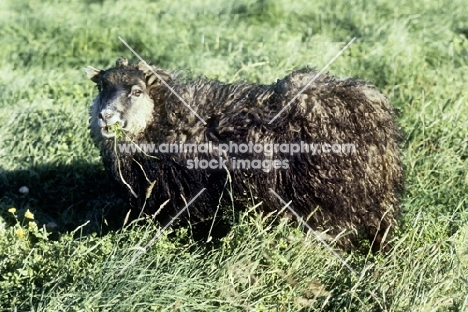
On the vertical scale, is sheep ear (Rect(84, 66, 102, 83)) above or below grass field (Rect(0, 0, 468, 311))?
above

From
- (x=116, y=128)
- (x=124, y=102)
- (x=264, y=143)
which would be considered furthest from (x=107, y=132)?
(x=264, y=143)

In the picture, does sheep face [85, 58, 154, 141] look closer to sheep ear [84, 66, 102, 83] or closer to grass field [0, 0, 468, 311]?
sheep ear [84, 66, 102, 83]

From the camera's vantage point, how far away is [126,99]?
564cm

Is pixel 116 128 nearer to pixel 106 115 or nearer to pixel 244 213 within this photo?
pixel 106 115

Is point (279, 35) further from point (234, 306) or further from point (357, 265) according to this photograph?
point (234, 306)

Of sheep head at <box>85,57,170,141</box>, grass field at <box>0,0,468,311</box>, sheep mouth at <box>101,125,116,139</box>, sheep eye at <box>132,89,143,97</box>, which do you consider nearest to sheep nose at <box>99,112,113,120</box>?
sheep head at <box>85,57,170,141</box>

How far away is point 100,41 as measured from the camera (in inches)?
368

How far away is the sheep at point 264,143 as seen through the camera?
17.7 feet

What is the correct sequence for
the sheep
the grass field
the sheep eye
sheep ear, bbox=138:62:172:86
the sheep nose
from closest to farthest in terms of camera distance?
the grass field → the sheep → the sheep nose → the sheep eye → sheep ear, bbox=138:62:172:86

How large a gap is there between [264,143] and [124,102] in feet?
3.38

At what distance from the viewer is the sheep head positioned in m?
5.58

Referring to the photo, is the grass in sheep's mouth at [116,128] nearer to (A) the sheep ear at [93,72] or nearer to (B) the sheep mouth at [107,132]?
(B) the sheep mouth at [107,132]

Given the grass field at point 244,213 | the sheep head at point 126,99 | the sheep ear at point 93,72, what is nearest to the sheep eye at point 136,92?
the sheep head at point 126,99

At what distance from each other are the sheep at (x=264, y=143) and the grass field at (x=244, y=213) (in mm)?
213
